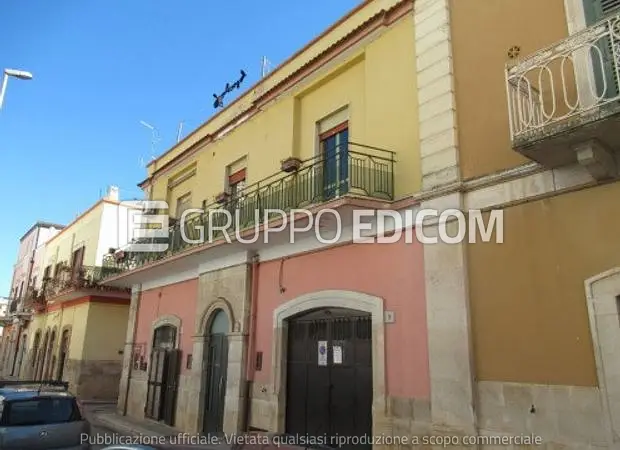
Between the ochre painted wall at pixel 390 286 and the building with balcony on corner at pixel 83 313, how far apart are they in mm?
12159

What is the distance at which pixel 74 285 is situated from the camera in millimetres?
20609

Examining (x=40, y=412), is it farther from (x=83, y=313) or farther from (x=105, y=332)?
(x=83, y=313)

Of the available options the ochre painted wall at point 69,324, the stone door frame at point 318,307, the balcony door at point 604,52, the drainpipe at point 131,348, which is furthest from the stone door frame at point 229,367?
the ochre painted wall at point 69,324

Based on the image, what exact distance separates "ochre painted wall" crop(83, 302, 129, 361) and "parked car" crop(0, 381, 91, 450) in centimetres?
1231

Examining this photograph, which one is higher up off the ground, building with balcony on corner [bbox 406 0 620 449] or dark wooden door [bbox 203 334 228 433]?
building with balcony on corner [bbox 406 0 620 449]

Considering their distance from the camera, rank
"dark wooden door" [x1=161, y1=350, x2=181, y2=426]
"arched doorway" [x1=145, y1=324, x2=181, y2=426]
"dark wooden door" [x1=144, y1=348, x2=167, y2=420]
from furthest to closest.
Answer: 1. "dark wooden door" [x1=144, y1=348, x2=167, y2=420]
2. "arched doorway" [x1=145, y1=324, x2=181, y2=426]
3. "dark wooden door" [x1=161, y1=350, x2=181, y2=426]

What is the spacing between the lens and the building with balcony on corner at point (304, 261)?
8.12 m

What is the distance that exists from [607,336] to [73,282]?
2023 cm

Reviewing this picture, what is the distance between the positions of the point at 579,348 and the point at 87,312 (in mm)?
18899

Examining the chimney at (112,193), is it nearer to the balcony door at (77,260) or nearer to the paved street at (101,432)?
the balcony door at (77,260)

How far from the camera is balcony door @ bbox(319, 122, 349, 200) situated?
29.6ft

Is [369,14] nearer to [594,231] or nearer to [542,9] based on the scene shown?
[542,9]

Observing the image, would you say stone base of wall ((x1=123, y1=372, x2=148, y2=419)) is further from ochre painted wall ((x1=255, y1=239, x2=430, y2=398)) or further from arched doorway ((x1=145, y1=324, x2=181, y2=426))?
ochre painted wall ((x1=255, y1=239, x2=430, y2=398))

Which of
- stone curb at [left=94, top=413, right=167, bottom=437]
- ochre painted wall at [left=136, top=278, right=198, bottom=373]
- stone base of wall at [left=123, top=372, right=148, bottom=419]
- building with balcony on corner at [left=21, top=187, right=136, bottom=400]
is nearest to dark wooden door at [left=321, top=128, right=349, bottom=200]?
ochre painted wall at [left=136, top=278, right=198, bottom=373]
